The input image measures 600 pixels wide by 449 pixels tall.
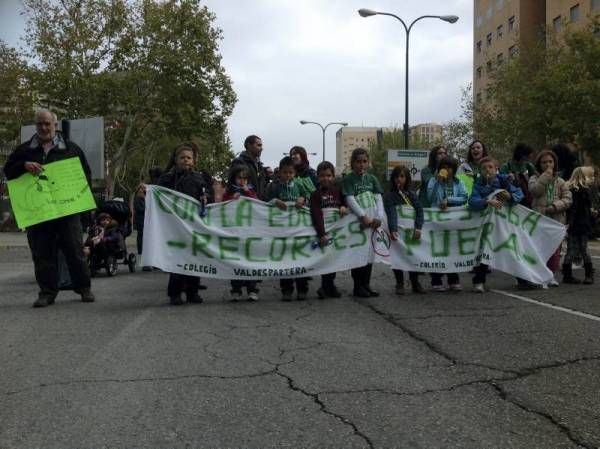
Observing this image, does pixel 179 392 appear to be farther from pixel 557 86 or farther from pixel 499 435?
pixel 557 86

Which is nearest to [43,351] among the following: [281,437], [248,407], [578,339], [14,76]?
[248,407]

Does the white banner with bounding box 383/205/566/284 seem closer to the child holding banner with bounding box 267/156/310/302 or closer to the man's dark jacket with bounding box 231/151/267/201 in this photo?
the child holding banner with bounding box 267/156/310/302

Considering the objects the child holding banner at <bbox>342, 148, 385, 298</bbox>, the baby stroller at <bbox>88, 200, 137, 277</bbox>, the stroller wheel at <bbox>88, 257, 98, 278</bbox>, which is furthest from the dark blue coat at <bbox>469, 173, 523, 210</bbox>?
the stroller wheel at <bbox>88, 257, 98, 278</bbox>

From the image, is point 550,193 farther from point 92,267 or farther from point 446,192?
point 92,267

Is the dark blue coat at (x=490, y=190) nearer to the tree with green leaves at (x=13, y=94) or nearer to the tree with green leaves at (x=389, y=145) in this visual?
the tree with green leaves at (x=13, y=94)

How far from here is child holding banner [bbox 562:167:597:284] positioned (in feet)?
29.8

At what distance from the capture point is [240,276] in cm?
789

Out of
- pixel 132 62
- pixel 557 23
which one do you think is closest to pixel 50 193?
pixel 132 62

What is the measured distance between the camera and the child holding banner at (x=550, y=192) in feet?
29.5

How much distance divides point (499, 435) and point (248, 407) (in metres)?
1.34

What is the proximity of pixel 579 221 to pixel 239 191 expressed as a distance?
15.1 feet

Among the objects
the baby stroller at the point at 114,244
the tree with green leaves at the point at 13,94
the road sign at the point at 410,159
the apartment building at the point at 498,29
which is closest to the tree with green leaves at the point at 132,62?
the tree with green leaves at the point at 13,94

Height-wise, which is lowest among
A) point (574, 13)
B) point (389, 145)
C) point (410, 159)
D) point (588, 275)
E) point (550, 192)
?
point (588, 275)

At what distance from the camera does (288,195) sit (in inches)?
324
